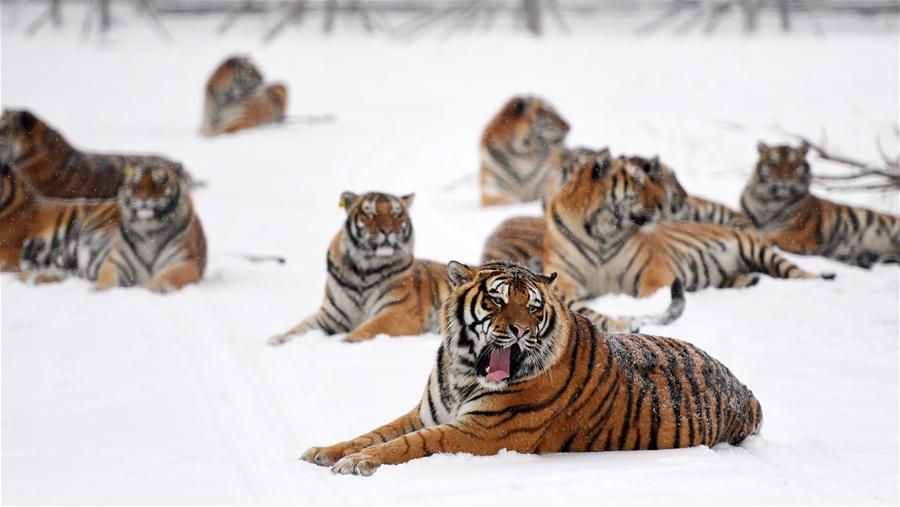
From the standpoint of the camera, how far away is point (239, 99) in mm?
16859

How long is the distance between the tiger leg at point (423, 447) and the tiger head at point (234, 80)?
1305 centimetres

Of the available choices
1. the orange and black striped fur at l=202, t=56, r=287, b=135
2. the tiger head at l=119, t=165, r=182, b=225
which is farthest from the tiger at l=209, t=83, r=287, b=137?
the tiger head at l=119, t=165, r=182, b=225

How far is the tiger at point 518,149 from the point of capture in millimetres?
11883

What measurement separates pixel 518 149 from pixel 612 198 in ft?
15.7

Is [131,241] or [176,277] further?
[131,241]

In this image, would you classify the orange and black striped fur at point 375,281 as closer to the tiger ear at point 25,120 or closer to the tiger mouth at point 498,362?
the tiger mouth at point 498,362

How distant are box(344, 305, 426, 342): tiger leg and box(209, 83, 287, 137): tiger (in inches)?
401

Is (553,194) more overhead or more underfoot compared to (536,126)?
more overhead

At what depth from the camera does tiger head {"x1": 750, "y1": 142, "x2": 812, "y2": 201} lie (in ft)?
30.0

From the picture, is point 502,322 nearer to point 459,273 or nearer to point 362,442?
point 459,273

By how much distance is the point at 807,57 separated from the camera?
20922 mm

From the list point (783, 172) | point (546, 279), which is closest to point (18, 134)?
point (783, 172)

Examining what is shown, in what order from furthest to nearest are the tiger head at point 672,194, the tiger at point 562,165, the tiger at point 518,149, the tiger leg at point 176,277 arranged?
the tiger at point 518,149 < the tiger at point 562,165 < the tiger head at point 672,194 < the tiger leg at point 176,277

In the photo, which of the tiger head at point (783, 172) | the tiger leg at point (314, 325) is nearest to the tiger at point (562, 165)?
the tiger head at point (783, 172)
